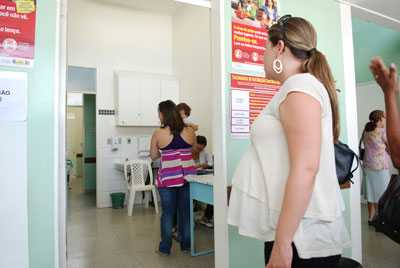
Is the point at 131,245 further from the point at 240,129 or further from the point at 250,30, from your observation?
the point at 250,30

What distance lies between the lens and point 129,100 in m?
5.67

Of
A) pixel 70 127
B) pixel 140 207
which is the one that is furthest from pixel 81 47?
pixel 70 127

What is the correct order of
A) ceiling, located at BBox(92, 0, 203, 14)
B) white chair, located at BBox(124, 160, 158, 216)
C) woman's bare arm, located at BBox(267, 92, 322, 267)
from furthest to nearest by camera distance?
ceiling, located at BBox(92, 0, 203, 14), white chair, located at BBox(124, 160, 158, 216), woman's bare arm, located at BBox(267, 92, 322, 267)

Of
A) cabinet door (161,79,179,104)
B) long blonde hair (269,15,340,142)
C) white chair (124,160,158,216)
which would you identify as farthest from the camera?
cabinet door (161,79,179,104)

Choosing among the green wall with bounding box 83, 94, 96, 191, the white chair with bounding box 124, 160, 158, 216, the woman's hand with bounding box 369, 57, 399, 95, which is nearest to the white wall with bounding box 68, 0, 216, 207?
the white chair with bounding box 124, 160, 158, 216

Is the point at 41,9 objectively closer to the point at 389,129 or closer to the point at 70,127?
the point at 389,129

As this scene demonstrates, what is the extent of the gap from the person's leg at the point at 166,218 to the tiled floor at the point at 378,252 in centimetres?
175

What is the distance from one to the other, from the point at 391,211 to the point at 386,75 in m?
0.45

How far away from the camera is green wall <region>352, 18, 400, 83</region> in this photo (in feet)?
16.8

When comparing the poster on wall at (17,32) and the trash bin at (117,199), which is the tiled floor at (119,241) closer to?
the trash bin at (117,199)

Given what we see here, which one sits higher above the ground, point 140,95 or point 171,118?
point 140,95

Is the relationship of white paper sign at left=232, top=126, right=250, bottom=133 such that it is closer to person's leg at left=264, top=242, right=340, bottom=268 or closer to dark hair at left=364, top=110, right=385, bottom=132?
person's leg at left=264, top=242, right=340, bottom=268

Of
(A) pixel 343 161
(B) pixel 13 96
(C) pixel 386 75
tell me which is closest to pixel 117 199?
(B) pixel 13 96

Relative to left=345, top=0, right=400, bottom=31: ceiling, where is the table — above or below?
below
